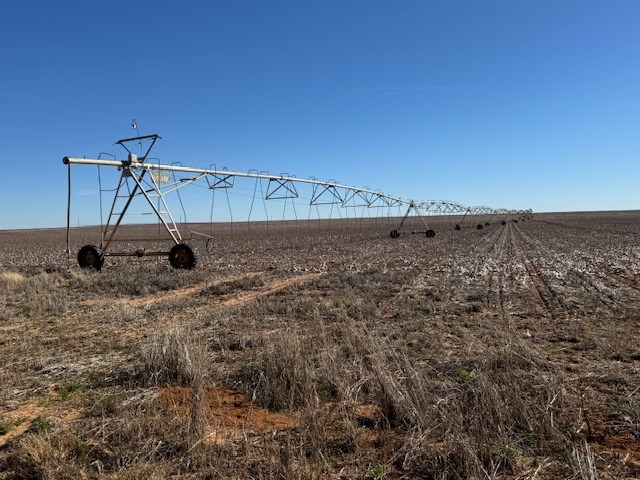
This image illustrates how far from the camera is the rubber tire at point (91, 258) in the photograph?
65.7 ft

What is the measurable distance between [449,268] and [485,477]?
653 inches

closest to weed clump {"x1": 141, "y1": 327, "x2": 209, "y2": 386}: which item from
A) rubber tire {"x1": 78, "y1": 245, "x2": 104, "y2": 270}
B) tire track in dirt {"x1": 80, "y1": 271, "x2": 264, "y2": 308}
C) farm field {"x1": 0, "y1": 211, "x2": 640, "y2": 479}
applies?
farm field {"x1": 0, "y1": 211, "x2": 640, "y2": 479}

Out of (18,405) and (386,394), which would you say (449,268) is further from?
(18,405)

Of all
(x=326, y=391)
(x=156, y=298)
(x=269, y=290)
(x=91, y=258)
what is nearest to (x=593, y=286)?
(x=269, y=290)

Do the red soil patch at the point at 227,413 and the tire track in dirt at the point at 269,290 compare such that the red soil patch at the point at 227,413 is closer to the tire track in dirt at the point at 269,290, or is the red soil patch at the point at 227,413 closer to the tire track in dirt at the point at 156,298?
the tire track in dirt at the point at 269,290

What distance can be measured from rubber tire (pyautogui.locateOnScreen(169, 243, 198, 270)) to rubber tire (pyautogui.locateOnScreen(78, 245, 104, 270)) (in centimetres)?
350

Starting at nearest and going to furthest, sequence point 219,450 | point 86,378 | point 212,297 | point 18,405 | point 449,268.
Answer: point 219,450, point 18,405, point 86,378, point 212,297, point 449,268

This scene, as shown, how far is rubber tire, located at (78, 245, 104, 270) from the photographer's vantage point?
65.7 ft

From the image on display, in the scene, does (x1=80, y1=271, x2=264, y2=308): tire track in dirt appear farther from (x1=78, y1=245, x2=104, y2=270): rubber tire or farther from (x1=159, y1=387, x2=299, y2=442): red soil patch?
(x1=159, y1=387, x2=299, y2=442): red soil patch

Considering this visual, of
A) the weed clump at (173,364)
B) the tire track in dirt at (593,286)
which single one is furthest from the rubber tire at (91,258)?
the tire track in dirt at (593,286)

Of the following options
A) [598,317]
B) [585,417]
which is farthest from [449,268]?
[585,417]

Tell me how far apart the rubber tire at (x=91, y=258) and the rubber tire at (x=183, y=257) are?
138 inches

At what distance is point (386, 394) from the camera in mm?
4730

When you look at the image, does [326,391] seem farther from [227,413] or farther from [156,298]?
[156,298]
